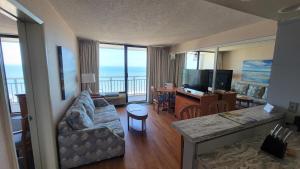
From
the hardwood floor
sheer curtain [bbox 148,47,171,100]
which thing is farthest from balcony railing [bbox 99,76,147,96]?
the hardwood floor

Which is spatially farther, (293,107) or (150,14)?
(150,14)

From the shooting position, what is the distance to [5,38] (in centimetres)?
166

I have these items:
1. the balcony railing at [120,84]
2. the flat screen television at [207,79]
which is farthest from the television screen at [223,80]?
the balcony railing at [120,84]

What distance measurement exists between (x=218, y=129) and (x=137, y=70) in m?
5.27

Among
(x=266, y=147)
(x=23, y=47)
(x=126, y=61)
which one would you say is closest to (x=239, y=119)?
(x=266, y=147)

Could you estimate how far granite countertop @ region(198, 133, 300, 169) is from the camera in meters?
0.87

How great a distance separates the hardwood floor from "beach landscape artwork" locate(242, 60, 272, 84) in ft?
12.0

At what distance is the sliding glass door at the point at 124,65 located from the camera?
4.78 metres

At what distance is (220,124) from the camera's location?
1164mm

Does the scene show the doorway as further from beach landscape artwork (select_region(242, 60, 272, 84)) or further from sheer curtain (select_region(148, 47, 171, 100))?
beach landscape artwork (select_region(242, 60, 272, 84))

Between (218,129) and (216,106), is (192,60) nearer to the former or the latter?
(216,106)

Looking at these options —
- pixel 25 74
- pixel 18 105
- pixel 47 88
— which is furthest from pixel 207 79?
pixel 18 105

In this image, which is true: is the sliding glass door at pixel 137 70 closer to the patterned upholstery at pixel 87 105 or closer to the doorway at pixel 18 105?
the patterned upholstery at pixel 87 105

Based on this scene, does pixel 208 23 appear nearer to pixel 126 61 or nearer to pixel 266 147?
pixel 266 147
